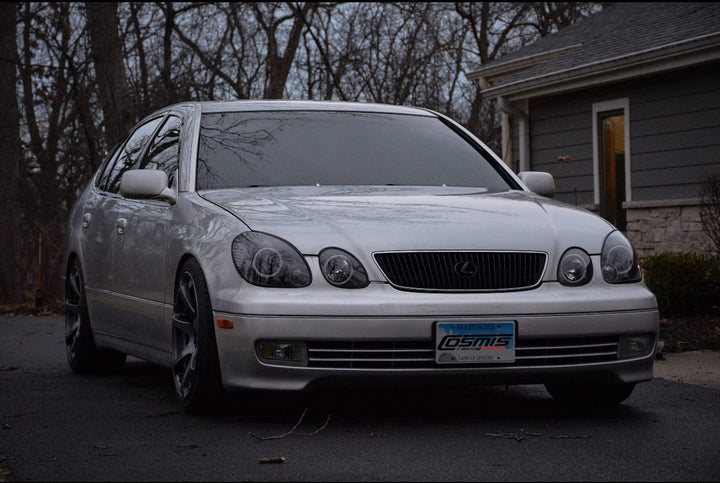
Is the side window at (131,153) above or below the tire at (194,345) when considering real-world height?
above

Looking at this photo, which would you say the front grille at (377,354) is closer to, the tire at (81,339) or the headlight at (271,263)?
the headlight at (271,263)

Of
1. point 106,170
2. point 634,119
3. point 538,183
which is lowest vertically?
point 538,183

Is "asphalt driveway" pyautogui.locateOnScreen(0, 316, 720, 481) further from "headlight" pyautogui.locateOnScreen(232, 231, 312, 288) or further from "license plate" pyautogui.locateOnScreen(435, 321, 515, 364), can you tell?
"headlight" pyautogui.locateOnScreen(232, 231, 312, 288)

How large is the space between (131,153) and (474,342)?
3.50 metres

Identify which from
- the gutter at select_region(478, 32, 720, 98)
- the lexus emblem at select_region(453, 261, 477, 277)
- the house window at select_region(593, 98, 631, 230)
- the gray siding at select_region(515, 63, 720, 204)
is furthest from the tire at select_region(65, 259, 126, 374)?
the house window at select_region(593, 98, 631, 230)

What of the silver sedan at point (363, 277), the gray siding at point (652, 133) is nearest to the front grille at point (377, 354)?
the silver sedan at point (363, 277)

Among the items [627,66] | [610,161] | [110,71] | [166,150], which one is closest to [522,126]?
[610,161]

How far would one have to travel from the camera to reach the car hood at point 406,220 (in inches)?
205

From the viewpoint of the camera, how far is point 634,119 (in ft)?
53.0

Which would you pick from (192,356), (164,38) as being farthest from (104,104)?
(192,356)

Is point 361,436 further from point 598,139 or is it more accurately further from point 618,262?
point 598,139

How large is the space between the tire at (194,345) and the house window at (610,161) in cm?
1172

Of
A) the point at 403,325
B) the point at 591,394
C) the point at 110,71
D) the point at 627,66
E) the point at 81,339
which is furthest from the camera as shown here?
the point at 110,71

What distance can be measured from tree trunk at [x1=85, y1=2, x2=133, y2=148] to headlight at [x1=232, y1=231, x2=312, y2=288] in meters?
13.5
